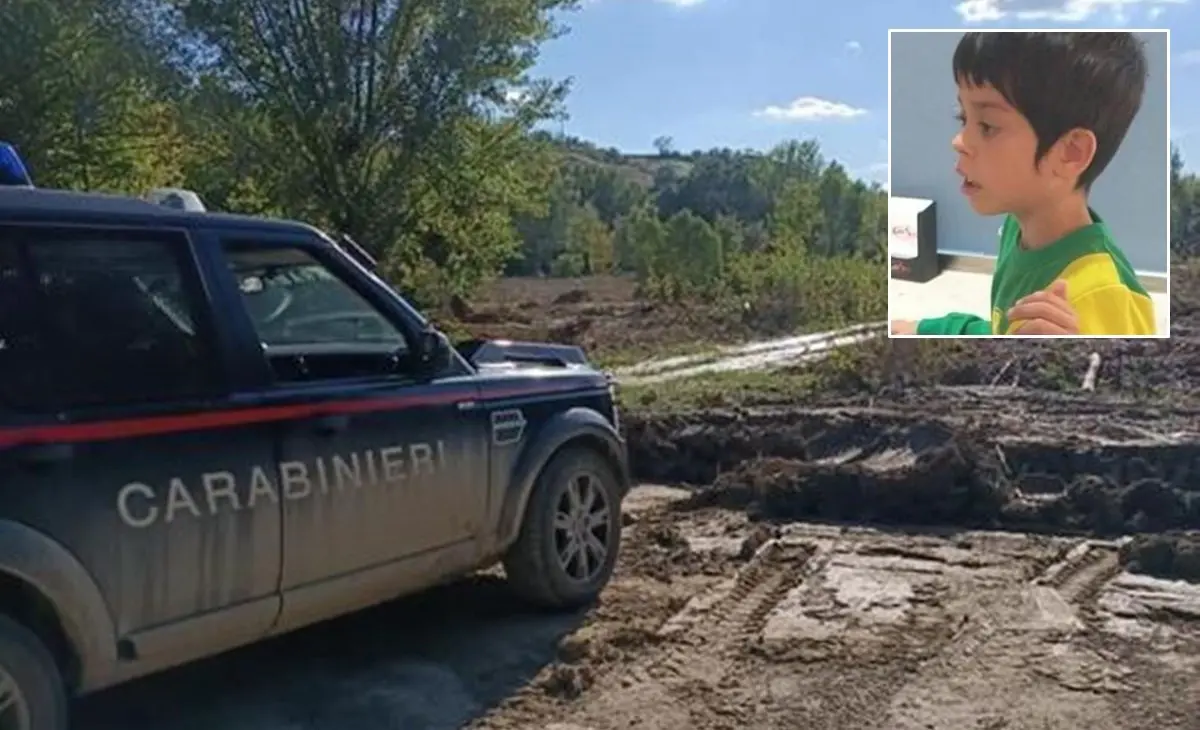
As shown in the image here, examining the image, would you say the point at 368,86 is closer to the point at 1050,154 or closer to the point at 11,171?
the point at 1050,154

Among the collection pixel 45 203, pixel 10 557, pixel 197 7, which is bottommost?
pixel 10 557

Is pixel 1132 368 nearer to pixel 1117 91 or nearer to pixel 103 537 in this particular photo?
pixel 1117 91

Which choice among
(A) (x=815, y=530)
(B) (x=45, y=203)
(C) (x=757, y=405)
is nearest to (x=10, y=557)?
(B) (x=45, y=203)

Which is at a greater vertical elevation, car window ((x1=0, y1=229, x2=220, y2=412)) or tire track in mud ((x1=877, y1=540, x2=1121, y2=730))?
car window ((x1=0, y1=229, x2=220, y2=412))

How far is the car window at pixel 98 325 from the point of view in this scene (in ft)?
11.2

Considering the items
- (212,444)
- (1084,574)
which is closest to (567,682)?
(212,444)

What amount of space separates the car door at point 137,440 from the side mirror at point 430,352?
0.86 metres

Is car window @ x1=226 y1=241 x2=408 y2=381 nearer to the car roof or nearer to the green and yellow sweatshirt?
the car roof

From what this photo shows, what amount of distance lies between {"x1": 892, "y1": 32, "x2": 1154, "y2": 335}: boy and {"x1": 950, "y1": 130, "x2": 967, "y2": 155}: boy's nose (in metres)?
0.01

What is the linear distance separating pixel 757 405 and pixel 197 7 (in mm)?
9087

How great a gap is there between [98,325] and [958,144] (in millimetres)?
8442

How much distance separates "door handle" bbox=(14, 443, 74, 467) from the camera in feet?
10.7

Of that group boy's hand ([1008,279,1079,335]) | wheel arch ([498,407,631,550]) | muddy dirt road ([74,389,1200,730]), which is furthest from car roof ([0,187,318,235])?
boy's hand ([1008,279,1079,335])

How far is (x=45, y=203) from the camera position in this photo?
3602 mm
